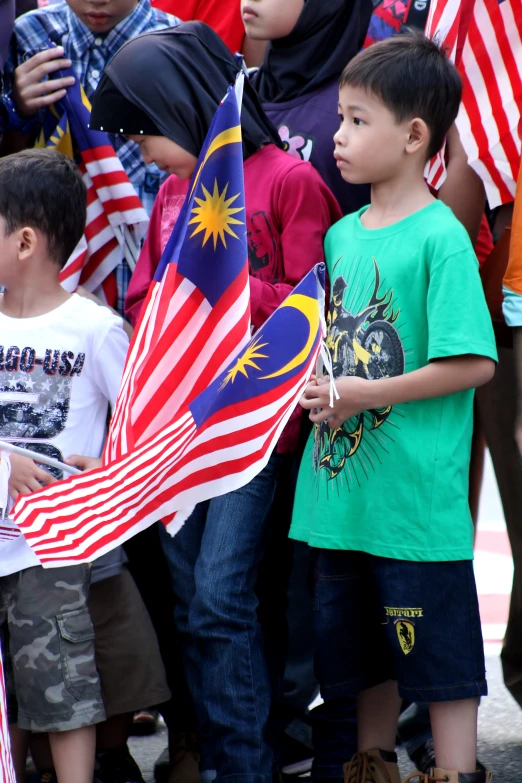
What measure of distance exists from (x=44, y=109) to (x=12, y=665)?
5.43 ft

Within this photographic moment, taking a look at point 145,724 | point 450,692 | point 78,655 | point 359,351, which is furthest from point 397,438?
point 145,724

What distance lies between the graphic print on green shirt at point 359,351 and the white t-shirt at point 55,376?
0.58m

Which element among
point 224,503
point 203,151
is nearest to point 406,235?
point 203,151

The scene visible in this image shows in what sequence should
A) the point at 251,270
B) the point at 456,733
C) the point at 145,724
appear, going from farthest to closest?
the point at 145,724 → the point at 251,270 → the point at 456,733

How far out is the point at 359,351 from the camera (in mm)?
2842

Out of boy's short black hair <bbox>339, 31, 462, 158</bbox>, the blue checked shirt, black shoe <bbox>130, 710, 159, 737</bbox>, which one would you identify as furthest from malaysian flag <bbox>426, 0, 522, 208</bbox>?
black shoe <bbox>130, 710, 159, 737</bbox>

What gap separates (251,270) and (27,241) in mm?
600

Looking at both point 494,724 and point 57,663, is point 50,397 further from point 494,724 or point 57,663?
point 494,724

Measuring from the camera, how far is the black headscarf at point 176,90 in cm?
309

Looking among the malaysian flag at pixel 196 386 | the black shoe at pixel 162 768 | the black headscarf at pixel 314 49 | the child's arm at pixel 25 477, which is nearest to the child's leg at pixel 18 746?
the black shoe at pixel 162 768

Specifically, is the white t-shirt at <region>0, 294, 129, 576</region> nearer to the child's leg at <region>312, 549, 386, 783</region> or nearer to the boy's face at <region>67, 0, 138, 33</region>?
the child's leg at <region>312, 549, 386, 783</region>

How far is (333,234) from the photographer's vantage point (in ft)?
9.92

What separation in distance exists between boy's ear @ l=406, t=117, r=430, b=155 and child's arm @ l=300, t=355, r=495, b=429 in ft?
1.81

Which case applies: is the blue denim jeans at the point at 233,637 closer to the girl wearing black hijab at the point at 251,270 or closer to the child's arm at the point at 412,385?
the girl wearing black hijab at the point at 251,270
